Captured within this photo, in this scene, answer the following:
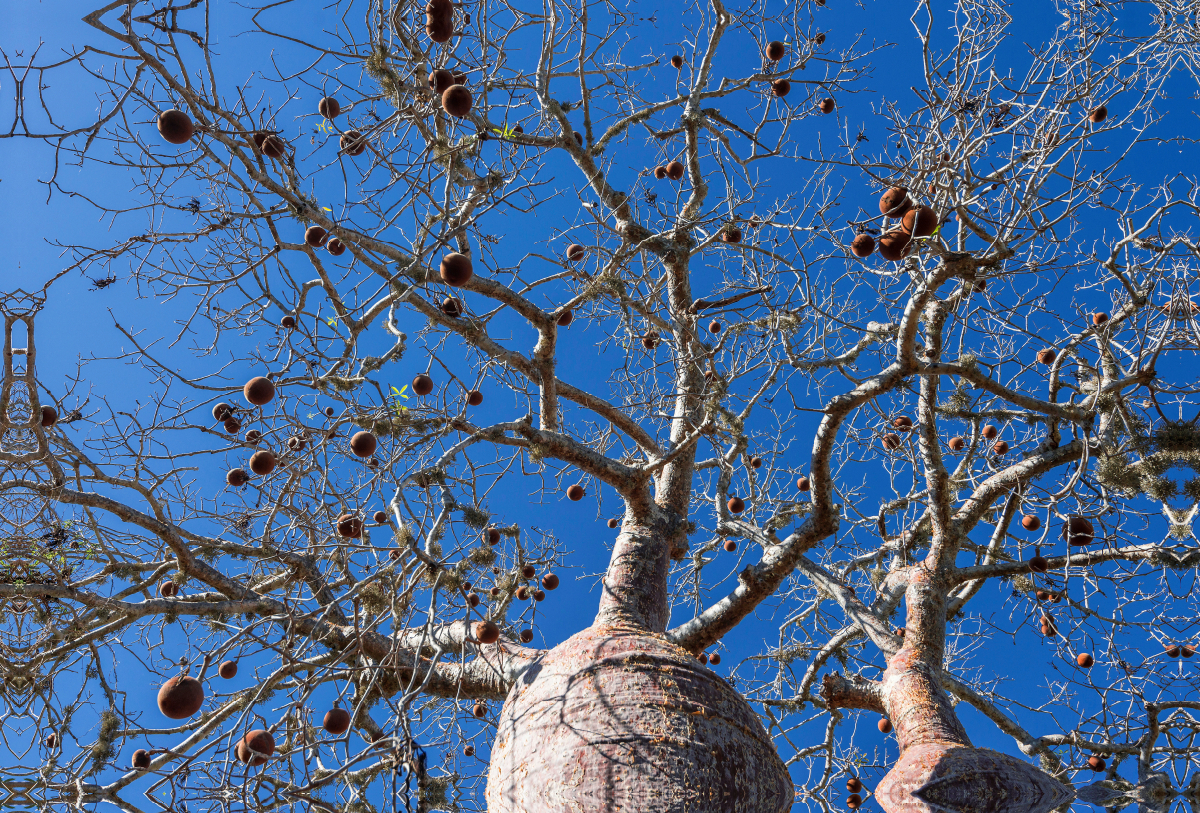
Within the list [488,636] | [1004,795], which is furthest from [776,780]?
[488,636]

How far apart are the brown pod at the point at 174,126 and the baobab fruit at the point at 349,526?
1452 millimetres

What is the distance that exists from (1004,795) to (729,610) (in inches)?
65.8

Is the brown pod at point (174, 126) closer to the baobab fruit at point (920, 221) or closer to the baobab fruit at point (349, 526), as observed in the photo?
the baobab fruit at point (349, 526)

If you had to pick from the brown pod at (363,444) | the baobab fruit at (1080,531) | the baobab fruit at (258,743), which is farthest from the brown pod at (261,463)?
the baobab fruit at (1080,531)

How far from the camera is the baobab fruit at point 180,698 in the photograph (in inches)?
86.0

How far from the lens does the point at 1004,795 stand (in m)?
2.46

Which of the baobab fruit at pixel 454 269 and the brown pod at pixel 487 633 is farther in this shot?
the brown pod at pixel 487 633

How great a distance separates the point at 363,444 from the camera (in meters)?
2.92

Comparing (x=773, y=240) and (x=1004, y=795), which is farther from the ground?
(x=773, y=240)

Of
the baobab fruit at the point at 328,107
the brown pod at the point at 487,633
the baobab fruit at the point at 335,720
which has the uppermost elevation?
the baobab fruit at the point at 328,107

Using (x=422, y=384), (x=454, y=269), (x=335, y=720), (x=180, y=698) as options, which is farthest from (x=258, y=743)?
(x=454, y=269)

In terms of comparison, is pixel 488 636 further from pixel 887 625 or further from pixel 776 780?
pixel 887 625

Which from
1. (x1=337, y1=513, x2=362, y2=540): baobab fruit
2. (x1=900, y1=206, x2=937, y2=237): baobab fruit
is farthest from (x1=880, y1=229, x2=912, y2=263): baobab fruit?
(x1=337, y1=513, x2=362, y2=540): baobab fruit

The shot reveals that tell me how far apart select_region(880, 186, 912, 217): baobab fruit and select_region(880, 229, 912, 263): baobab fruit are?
62 millimetres
